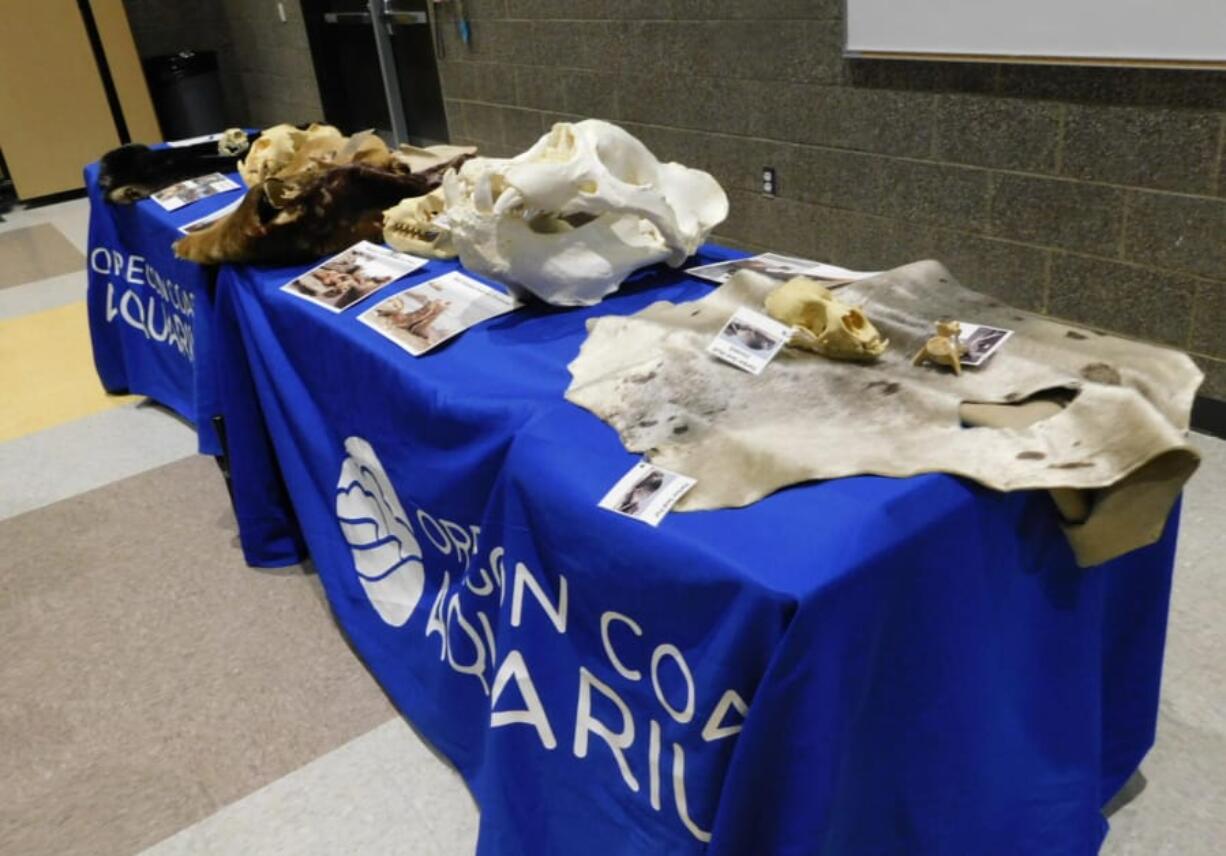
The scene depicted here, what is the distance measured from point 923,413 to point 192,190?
82.0 inches

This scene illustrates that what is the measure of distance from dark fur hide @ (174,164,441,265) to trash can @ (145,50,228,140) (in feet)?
17.4

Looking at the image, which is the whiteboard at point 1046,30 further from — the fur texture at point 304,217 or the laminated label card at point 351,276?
the laminated label card at point 351,276

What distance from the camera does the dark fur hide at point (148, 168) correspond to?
8.62ft

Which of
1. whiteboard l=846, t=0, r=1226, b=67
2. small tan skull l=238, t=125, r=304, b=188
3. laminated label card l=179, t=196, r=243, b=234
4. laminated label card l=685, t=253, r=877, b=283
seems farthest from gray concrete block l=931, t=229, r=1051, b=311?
laminated label card l=179, t=196, r=243, b=234

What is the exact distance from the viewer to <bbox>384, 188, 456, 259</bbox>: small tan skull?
1.77 m

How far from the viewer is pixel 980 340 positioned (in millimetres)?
1151

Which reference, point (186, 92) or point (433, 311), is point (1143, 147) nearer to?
point (433, 311)

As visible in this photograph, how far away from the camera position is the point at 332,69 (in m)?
5.88

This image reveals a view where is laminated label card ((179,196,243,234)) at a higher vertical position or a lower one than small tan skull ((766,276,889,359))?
lower

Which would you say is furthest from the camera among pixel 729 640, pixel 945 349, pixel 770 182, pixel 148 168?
pixel 770 182

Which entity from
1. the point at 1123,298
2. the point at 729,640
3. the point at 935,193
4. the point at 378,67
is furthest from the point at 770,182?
the point at 378,67

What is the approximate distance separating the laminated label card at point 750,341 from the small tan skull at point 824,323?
2cm

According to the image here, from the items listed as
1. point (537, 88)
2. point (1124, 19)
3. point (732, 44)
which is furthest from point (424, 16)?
point (1124, 19)

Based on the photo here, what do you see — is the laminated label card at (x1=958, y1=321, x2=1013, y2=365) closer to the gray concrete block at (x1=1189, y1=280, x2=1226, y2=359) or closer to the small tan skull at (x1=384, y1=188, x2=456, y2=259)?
the small tan skull at (x1=384, y1=188, x2=456, y2=259)
